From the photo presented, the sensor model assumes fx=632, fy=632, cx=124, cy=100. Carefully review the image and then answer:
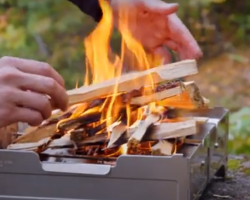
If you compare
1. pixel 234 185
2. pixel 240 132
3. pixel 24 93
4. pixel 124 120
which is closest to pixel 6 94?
pixel 24 93

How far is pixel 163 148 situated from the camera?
4.07 feet

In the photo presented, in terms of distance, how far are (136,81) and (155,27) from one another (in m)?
0.29

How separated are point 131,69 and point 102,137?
1.24 feet

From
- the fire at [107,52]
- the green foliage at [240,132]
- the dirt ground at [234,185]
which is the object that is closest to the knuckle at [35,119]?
the fire at [107,52]

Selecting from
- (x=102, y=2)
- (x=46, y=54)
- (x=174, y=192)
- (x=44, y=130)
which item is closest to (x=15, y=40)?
(x=46, y=54)

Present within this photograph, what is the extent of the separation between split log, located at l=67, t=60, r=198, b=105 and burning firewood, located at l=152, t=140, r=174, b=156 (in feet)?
0.50

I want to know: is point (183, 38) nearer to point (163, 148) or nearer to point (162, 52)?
point (162, 52)

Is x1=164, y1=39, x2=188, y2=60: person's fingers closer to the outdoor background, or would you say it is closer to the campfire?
the campfire

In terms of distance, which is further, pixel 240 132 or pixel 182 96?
pixel 240 132

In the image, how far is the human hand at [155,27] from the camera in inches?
61.1

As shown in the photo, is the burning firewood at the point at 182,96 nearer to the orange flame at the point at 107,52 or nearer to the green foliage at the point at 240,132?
the orange flame at the point at 107,52

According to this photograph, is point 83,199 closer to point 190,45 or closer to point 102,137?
point 102,137

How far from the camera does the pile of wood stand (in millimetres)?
1271

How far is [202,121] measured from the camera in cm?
147
